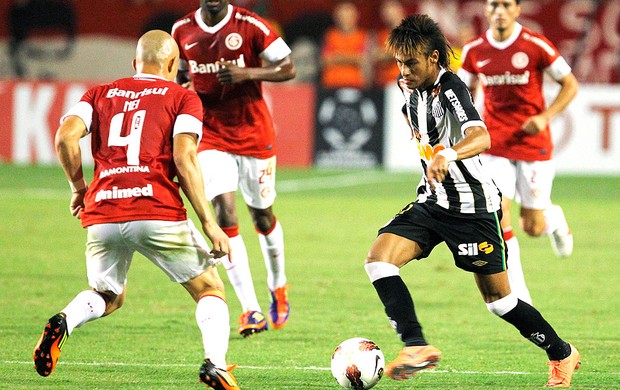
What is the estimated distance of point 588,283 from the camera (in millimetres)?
10367

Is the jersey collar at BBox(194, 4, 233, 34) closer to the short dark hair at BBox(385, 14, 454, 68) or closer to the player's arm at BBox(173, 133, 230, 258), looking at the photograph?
the short dark hair at BBox(385, 14, 454, 68)

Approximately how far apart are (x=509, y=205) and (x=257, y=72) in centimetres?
215

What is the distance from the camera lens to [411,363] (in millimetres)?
5852

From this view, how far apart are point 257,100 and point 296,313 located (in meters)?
1.61

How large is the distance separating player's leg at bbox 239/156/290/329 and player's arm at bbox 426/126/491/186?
2753 millimetres

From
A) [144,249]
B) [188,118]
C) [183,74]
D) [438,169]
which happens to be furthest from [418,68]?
[183,74]

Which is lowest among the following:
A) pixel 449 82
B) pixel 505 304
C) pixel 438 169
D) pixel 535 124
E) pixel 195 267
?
pixel 505 304

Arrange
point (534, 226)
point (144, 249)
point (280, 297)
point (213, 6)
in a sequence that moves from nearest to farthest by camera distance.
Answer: point (144, 249) < point (213, 6) < point (280, 297) < point (534, 226)

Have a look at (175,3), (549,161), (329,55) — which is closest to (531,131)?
(549,161)

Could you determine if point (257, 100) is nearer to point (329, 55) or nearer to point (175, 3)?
point (329, 55)

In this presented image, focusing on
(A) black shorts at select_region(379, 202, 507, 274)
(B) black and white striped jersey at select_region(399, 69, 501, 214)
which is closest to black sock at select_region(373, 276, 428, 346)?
(A) black shorts at select_region(379, 202, 507, 274)

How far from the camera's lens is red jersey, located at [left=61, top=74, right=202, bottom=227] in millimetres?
5957

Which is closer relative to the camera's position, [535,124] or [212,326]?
[212,326]

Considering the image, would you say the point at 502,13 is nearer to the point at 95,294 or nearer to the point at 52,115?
the point at 95,294
